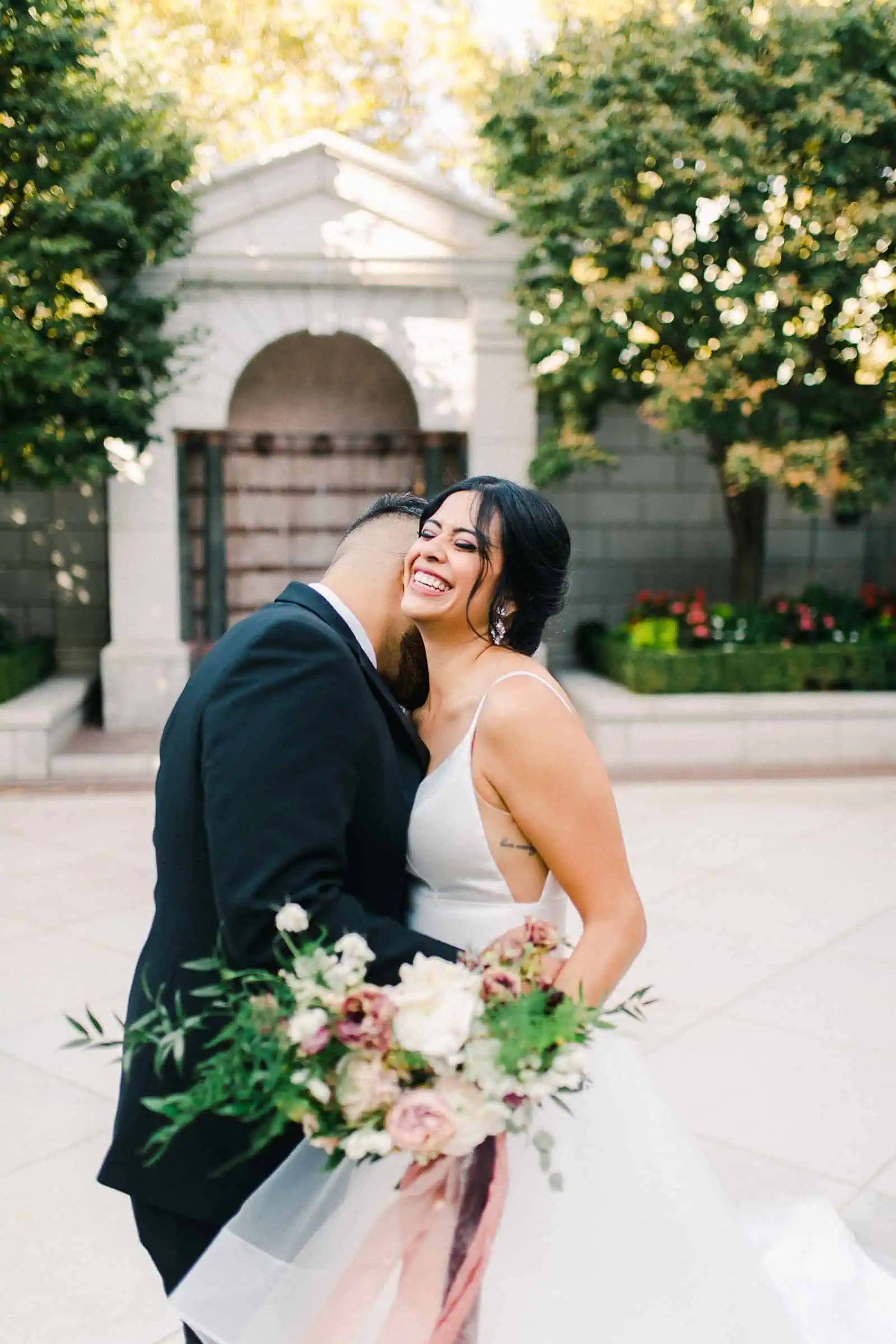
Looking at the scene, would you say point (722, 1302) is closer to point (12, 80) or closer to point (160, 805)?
point (160, 805)

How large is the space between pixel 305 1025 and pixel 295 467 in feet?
38.4

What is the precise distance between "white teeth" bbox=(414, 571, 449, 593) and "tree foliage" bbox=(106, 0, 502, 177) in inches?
944

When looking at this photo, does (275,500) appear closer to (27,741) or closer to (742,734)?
(27,741)

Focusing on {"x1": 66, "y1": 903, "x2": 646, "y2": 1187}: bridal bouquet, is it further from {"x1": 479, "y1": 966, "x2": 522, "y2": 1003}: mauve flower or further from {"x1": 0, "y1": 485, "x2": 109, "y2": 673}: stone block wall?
{"x1": 0, "y1": 485, "x2": 109, "y2": 673}: stone block wall

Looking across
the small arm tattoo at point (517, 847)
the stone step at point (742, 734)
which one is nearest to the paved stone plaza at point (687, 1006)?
the stone step at point (742, 734)

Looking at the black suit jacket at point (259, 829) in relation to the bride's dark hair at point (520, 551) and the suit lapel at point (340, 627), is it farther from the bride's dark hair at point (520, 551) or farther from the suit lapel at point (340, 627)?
the bride's dark hair at point (520, 551)

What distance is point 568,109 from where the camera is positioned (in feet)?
33.9

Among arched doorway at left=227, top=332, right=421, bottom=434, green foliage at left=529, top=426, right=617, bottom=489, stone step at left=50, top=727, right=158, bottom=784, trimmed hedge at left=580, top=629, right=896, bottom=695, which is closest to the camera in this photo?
stone step at left=50, top=727, right=158, bottom=784

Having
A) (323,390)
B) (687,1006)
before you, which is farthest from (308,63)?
(687,1006)

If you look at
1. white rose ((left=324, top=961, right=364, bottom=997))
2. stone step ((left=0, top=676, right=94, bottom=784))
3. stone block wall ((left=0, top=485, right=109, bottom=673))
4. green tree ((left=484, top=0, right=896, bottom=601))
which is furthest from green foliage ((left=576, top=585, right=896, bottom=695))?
white rose ((left=324, top=961, right=364, bottom=997))

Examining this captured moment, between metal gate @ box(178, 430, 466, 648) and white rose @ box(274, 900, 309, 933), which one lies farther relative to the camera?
metal gate @ box(178, 430, 466, 648)

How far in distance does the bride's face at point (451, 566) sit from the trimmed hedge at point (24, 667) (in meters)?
9.12

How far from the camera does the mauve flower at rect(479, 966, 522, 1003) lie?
5.86 feet

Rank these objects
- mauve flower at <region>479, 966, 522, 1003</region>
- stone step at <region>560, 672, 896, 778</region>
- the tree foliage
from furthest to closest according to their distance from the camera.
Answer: the tree foliage < stone step at <region>560, 672, 896, 778</region> < mauve flower at <region>479, 966, 522, 1003</region>
